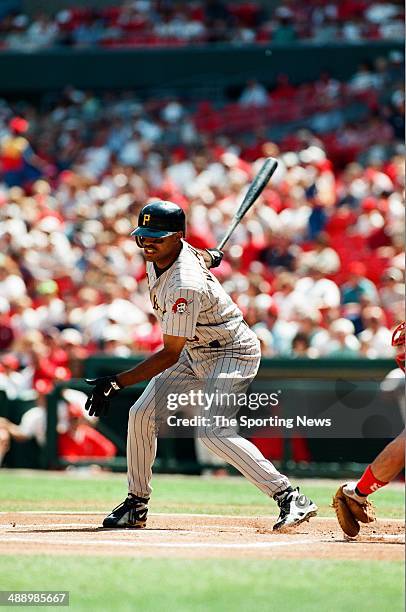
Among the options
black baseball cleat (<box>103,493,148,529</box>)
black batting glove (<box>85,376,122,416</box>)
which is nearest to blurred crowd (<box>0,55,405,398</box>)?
black baseball cleat (<box>103,493,148,529</box>)

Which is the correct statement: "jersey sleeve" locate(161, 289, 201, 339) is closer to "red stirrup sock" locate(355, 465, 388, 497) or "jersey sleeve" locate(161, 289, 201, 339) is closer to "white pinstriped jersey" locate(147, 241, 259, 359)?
"white pinstriped jersey" locate(147, 241, 259, 359)

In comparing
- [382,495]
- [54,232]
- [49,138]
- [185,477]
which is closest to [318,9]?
[49,138]

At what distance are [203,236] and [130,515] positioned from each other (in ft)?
24.8

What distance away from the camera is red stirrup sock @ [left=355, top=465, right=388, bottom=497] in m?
6.27

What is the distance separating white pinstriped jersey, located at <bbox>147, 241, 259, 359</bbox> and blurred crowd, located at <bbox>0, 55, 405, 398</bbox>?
181 inches

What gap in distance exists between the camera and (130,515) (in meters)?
7.00

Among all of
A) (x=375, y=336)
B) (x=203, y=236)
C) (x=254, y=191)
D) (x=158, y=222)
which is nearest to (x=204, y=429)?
(x=158, y=222)

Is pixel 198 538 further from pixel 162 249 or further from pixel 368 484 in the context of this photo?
pixel 162 249

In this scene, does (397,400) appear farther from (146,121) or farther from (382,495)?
(146,121)

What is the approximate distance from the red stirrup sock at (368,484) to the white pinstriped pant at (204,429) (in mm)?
484

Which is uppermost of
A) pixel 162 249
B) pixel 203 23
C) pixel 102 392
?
pixel 203 23

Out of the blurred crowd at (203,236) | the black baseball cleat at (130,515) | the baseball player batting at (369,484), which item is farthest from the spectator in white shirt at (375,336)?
the baseball player batting at (369,484)

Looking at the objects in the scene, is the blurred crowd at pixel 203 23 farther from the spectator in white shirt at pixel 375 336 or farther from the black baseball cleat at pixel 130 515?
the black baseball cleat at pixel 130 515

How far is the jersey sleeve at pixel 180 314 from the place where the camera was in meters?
6.49
